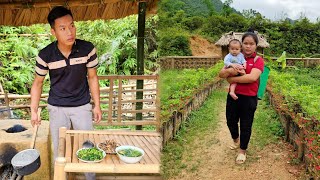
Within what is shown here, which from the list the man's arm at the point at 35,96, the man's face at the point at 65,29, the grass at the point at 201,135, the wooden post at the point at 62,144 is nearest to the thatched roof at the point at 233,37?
the grass at the point at 201,135

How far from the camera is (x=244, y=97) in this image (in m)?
1.29

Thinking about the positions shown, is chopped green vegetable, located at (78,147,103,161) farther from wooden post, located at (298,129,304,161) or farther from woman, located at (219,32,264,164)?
wooden post, located at (298,129,304,161)

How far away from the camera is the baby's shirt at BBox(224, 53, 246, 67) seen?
1.03 m

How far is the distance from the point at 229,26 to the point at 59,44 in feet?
4.08

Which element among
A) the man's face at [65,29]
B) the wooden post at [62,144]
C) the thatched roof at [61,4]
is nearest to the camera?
the wooden post at [62,144]

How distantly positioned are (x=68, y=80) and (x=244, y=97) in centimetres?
111

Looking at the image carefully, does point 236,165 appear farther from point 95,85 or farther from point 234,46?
point 95,85

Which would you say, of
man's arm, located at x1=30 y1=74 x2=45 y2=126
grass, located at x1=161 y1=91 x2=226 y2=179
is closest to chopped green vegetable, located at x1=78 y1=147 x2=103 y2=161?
grass, located at x1=161 y1=91 x2=226 y2=179

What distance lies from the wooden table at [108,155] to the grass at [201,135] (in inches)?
5.4

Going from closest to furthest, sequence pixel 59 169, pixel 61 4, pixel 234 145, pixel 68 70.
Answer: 1. pixel 234 145
2. pixel 59 169
3. pixel 68 70
4. pixel 61 4

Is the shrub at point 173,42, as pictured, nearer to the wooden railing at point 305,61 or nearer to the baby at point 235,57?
the baby at point 235,57

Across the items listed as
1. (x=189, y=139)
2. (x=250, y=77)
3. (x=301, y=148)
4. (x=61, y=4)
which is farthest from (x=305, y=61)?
(x=61, y=4)

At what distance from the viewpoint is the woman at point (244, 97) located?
3.59 ft

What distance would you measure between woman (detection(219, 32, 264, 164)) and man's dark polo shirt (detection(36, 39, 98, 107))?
3.37 feet
